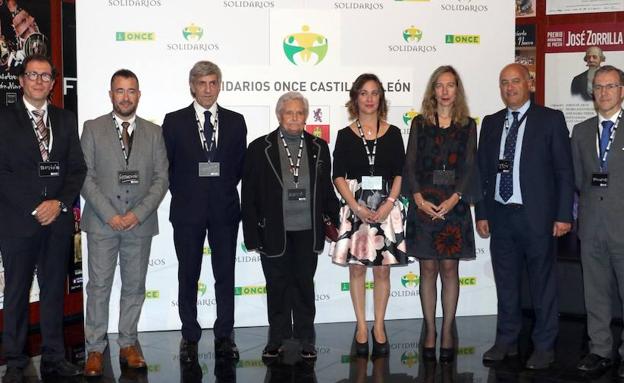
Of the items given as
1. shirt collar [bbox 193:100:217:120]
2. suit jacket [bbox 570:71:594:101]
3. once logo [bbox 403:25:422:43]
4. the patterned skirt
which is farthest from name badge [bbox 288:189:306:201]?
suit jacket [bbox 570:71:594:101]

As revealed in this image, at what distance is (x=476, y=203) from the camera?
446cm

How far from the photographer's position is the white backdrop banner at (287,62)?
5098 millimetres

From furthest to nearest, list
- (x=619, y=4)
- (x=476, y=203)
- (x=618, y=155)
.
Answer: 1. (x=619, y=4)
2. (x=476, y=203)
3. (x=618, y=155)

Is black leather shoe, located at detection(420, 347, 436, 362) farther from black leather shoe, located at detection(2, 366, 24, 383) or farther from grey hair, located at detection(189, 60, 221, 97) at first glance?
black leather shoe, located at detection(2, 366, 24, 383)

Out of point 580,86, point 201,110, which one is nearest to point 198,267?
point 201,110

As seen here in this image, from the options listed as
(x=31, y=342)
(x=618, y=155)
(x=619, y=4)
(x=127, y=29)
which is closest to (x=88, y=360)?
(x=31, y=342)

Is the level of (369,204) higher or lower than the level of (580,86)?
lower

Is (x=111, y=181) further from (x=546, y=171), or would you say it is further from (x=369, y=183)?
(x=546, y=171)

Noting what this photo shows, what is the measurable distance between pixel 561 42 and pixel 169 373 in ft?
17.8

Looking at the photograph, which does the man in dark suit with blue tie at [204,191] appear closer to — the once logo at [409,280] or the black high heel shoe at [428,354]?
the black high heel shoe at [428,354]

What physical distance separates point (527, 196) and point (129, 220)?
2363 millimetres

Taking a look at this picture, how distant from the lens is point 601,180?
13.4ft

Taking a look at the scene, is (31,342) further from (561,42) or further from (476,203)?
→ (561,42)

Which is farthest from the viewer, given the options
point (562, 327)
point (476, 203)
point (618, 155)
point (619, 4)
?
point (619, 4)
